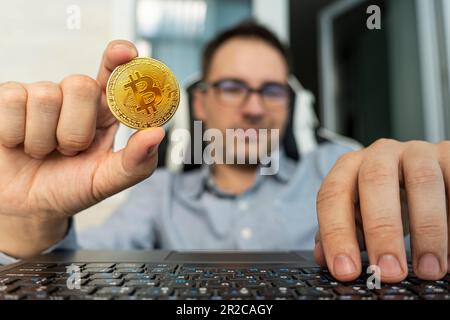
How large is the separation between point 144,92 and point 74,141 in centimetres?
12

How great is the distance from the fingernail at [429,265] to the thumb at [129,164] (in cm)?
30

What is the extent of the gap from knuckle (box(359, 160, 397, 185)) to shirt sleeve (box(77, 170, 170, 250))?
2.20 feet

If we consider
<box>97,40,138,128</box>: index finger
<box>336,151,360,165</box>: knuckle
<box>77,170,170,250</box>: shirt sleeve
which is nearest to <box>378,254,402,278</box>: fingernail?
<box>336,151,360,165</box>: knuckle

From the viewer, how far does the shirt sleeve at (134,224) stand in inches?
41.3

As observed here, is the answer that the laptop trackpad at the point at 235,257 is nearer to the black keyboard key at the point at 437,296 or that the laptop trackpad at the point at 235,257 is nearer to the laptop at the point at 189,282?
the laptop at the point at 189,282

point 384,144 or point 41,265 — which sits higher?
point 384,144

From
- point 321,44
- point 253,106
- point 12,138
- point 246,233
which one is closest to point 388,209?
point 12,138

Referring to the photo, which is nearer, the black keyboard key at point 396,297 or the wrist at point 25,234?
the black keyboard key at point 396,297

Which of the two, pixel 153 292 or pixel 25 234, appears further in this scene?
pixel 25 234

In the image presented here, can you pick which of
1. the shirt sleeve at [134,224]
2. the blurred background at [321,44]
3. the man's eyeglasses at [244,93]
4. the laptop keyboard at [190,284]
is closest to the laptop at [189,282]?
the laptop keyboard at [190,284]

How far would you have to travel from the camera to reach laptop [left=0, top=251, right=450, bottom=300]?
1.01 ft

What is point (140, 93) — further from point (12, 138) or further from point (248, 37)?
point (248, 37)

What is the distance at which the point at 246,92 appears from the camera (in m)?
1.26

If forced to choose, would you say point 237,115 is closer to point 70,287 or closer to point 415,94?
point 70,287
